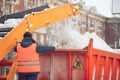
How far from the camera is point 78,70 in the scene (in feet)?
23.4

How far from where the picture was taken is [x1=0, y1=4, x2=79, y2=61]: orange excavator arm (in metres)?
6.94

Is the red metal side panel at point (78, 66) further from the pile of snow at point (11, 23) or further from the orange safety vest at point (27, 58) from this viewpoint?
the pile of snow at point (11, 23)

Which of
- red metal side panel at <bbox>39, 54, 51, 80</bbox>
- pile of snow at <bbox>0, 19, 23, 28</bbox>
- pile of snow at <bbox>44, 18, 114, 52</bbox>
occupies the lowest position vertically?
red metal side panel at <bbox>39, 54, 51, 80</bbox>

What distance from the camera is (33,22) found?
7449 millimetres

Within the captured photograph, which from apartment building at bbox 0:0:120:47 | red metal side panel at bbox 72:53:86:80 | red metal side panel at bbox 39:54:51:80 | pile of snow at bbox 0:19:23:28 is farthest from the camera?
apartment building at bbox 0:0:120:47

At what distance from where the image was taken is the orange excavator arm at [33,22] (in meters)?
6.94

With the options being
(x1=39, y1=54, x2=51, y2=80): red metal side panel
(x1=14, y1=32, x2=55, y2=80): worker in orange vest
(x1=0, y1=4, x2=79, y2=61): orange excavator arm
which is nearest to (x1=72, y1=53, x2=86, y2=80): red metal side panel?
(x1=39, y1=54, x2=51, y2=80): red metal side panel

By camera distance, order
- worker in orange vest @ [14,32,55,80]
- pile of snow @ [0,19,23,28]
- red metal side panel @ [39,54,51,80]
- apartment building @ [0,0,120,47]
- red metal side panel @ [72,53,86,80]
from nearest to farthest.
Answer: worker in orange vest @ [14,32,55,80] < red metal side panel @ [72,53,86,80] < red metal side panel @ [39,54,51,80] < pile of snow @ [0,19,23,28] < apartment building @ [0,0,120,47]

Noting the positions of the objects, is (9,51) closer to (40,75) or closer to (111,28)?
(40,75)

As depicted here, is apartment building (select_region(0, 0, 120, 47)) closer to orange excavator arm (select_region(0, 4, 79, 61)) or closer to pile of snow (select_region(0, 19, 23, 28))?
pile of snow (select_region(0, 19, 23, 28))

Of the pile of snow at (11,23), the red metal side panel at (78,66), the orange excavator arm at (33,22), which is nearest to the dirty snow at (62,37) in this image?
the pile of snow at (11,23)

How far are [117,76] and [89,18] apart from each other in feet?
142

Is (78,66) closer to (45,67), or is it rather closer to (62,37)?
(45,67)

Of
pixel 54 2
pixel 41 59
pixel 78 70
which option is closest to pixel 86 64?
pixel 78 70
